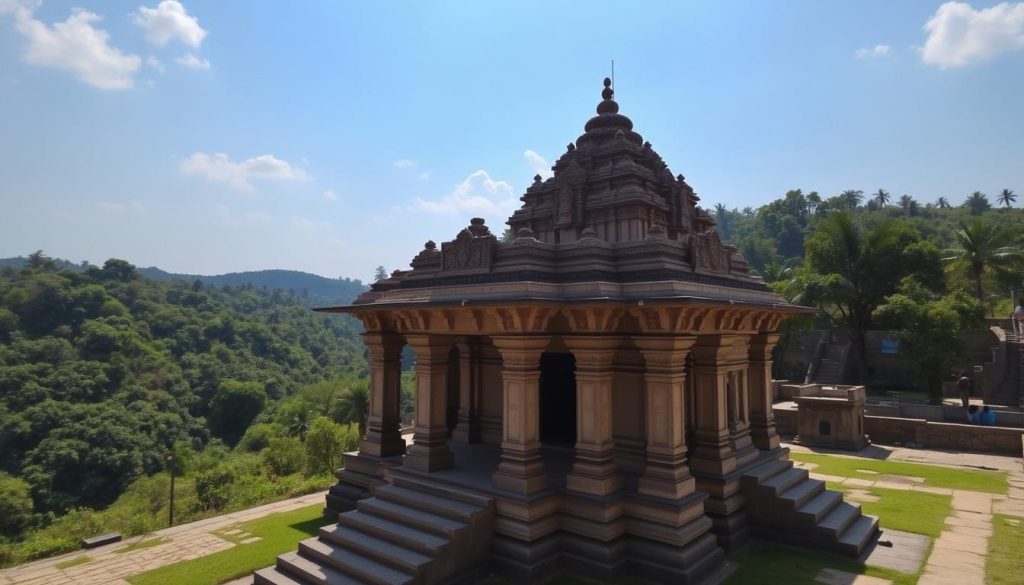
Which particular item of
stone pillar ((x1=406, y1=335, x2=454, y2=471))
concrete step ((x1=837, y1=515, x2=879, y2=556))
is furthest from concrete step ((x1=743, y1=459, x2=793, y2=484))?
stone pillar ((x1=406, y1=335, x2=454, y2=471))

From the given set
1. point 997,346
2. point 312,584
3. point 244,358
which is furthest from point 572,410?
point 244,358

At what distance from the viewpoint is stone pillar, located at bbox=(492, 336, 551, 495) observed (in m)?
8.49

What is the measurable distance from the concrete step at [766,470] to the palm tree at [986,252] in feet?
90.0

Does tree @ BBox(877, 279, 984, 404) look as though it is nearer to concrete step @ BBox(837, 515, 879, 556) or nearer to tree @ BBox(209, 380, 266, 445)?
concrete step @ BBox(837, 515, 879, 556)

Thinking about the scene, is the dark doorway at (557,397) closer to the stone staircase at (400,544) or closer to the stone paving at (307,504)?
the stone staircase at (400,544)

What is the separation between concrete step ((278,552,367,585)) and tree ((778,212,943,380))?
2907cm

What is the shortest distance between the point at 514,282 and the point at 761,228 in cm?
10719

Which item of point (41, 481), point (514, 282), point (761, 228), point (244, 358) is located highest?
point (761, 228)

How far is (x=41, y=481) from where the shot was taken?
41312 millimetres

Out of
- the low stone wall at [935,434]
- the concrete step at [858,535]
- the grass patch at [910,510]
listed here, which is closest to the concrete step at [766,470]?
the concrete step at [858,535]

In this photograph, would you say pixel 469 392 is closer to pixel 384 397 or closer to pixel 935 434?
pixel 384 397

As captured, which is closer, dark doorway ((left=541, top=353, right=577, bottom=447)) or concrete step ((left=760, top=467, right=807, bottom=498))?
concrete step ((left=760, top=467, right=807, bottom=498))

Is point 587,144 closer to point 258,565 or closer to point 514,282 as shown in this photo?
point 514,282

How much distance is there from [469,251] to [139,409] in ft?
195
